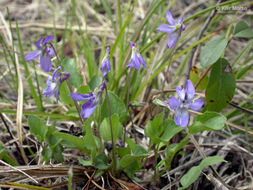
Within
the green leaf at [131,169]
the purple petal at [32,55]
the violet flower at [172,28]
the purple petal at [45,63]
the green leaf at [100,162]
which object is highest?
the violet flower at [172,28]

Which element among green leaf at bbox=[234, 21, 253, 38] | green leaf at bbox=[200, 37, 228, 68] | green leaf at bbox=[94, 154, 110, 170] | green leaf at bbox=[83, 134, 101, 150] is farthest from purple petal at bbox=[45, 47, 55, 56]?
green leaf at bbox=[234, 21, 253, 38]

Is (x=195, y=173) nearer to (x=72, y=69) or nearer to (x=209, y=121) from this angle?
(x=209, y=121)

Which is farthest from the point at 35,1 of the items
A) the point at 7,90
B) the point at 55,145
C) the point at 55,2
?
the point at 55,145

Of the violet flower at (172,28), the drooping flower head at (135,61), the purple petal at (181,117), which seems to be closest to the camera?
the purple petal at (181,117)

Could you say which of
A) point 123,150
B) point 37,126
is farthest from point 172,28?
point 37,126

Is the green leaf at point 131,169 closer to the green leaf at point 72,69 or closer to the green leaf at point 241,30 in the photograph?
the green leaf at point 72,69

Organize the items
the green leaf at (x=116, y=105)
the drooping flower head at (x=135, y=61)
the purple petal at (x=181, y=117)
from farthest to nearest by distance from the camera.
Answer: the green leaf at (x=116, y=105)
the drooping flower head at (x=135, y=61)
the purple petal at (x=181, y=117)

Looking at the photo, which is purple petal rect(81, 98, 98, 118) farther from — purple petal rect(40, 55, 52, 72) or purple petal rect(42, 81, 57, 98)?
purple petal rect(40, 55, 52, 72)

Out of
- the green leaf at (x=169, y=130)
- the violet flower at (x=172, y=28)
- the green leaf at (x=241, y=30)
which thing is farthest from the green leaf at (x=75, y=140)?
the green leaf at (x=241, y=30)
